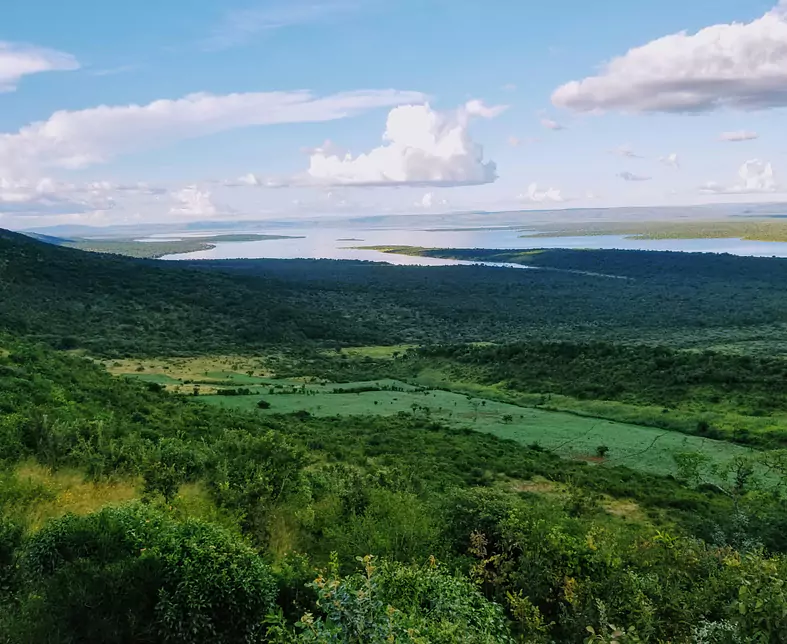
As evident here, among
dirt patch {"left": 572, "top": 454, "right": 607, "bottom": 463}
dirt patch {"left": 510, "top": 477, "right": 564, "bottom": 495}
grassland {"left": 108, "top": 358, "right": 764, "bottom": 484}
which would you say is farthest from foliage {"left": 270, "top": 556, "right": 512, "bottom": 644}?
grassland {"left": 108, "top": 358, "right": 764, "bottom": 484}

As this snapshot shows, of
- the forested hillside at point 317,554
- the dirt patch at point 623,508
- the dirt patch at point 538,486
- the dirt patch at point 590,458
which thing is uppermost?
the forested hillside at point 317,554

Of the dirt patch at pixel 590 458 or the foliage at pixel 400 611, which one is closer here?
the foliage at pixel 400 611

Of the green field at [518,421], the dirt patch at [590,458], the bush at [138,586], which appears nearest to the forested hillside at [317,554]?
the bush at [138,586]

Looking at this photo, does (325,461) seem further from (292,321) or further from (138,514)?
(292,321)

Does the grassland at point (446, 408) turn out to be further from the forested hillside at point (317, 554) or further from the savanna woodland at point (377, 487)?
the forested hillside at point (317, 554)

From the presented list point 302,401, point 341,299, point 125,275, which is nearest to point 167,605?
point 302,401

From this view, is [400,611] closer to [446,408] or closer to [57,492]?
[57,492]

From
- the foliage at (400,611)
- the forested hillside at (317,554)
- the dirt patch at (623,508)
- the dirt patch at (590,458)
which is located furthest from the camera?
the dirt patch at (590,458)
